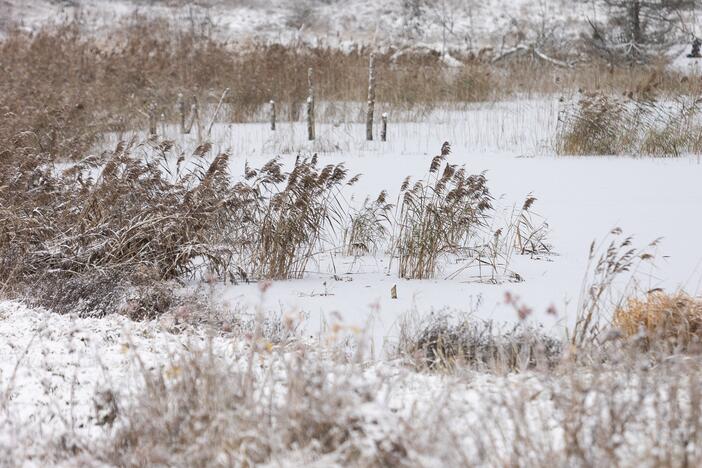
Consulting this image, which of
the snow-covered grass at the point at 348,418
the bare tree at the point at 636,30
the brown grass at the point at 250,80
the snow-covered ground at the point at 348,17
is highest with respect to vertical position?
the snow-covered ground at the point at 348,17

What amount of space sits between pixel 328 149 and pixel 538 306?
5.43 metres

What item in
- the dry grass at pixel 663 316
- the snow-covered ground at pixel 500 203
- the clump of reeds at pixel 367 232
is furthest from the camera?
the clump of reeds at pixel 367 232

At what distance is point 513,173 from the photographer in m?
7.59

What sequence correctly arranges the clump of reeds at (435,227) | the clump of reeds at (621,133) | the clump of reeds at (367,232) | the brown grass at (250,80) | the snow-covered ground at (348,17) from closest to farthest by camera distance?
the clump of reeds at (435,227)
the clump of reeds at (367,232)
the clump of reeds at (621,133)
the brown grass at (250,80)
the snow-covered ground at (348,17)

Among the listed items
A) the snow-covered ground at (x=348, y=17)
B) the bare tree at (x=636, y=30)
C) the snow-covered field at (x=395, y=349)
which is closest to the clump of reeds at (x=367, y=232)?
the snow-covered field at (x=395, y=349)

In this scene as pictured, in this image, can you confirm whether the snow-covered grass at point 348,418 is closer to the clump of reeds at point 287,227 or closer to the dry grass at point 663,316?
the dry grass at point 663,316

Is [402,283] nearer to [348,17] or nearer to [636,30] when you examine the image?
[636,30]

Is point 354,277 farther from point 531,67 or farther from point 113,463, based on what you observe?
point 531,67

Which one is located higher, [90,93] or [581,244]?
[90,93]

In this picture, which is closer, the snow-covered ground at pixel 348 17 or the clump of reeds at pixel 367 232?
the clump of reeds at pixel 367 232

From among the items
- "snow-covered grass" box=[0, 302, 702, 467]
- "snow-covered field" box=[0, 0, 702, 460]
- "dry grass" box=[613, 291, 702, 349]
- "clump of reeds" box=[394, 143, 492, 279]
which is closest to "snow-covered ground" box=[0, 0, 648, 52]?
"snow-covered field" box=[0, 0, 702, 460]

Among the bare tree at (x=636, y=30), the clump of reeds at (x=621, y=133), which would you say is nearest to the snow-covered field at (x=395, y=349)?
the clump of reeds at (x=621, y=133)

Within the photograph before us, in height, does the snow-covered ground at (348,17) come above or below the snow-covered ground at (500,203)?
above

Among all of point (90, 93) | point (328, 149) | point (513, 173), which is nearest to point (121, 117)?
point (90, 93)
